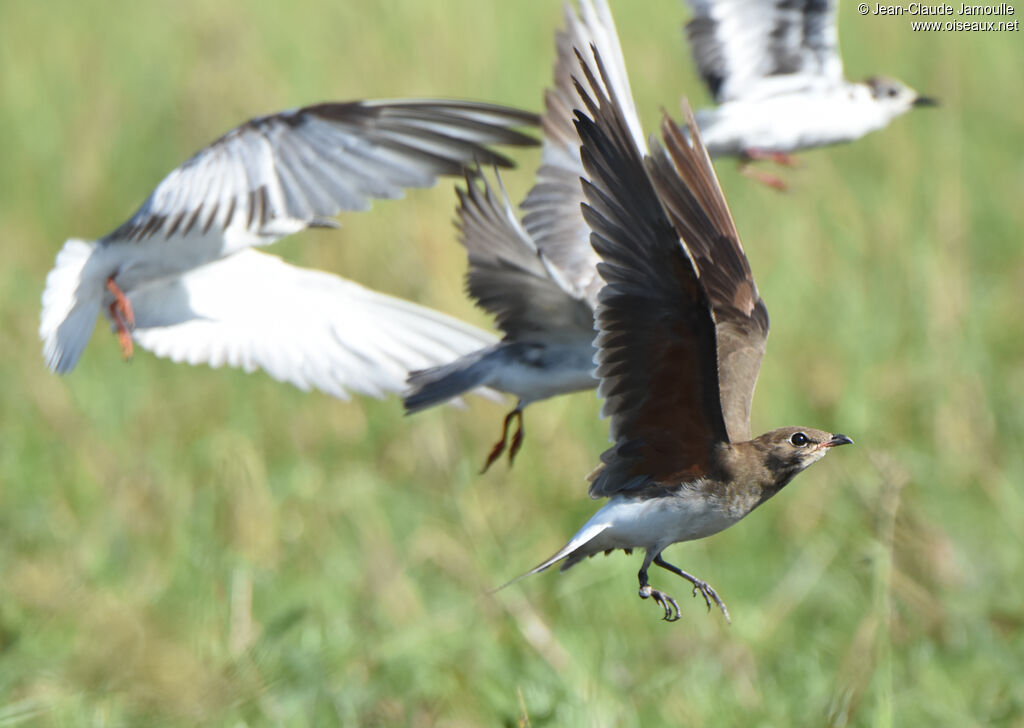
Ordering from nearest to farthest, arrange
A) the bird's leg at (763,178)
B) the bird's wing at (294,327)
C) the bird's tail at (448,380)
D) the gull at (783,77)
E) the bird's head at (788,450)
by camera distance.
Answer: the bird's head at (788,450) < the bird's tail at (448,380) < the bird's leg at (763,178) < the bird's wing at (294,327) < the gull at (783,77)

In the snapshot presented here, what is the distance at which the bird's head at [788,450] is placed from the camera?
122 inches

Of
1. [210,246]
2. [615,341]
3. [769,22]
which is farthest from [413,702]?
[769,22]

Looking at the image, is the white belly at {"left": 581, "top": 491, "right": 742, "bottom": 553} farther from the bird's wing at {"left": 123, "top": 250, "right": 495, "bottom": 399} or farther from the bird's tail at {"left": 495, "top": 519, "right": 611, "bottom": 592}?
the bird's wing at {"left": 123, "top": 250, "right": 495, "bottom": 399}

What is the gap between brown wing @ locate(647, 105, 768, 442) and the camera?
9.68ft

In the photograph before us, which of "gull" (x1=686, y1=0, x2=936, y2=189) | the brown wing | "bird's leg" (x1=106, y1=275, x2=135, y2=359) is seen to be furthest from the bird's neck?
"gull" (x1=686, y1=0, x2=936, y2=189)

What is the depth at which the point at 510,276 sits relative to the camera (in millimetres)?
4047

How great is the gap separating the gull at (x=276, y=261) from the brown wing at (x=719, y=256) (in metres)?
0.67

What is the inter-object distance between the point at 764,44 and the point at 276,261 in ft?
7.19

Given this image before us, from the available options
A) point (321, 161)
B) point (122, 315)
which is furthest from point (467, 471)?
point (321, 161)

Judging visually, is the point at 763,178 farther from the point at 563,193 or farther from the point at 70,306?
the point at 70,306

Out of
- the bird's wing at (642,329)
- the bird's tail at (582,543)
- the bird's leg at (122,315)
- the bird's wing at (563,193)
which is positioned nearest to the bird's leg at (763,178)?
the bird's wing at (563,193)

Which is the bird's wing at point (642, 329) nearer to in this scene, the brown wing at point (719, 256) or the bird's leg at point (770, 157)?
the brown wing at point (719, 256)

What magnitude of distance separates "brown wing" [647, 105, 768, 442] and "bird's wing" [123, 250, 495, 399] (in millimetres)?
1342

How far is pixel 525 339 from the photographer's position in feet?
13.9
